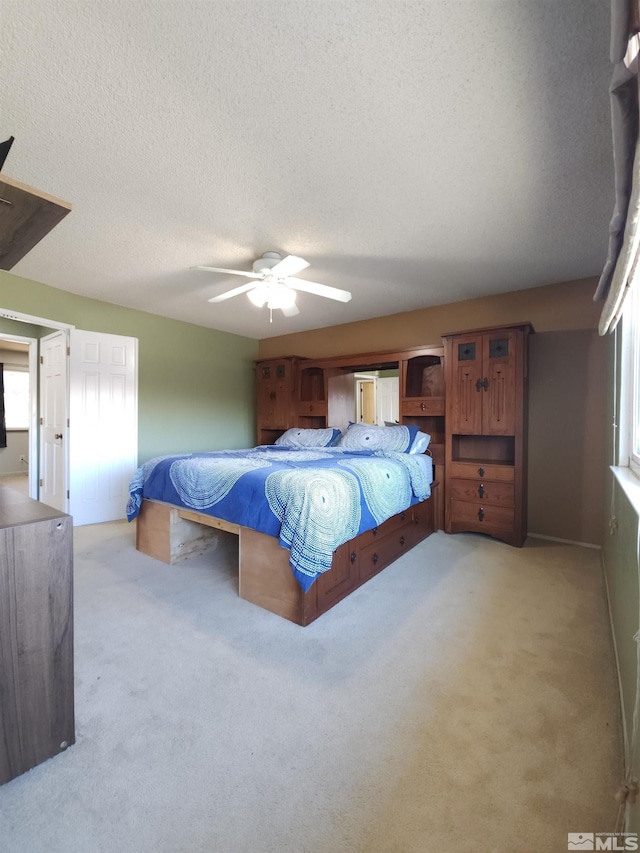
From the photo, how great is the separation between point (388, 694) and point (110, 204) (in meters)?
2.94

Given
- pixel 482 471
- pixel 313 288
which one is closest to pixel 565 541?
pixel 482 471

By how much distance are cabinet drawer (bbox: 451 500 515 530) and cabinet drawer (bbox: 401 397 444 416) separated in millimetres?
957

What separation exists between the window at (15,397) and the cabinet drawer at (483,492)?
26.4 ft

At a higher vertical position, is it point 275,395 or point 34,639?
point 275,395

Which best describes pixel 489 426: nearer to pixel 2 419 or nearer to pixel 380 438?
pixel 380 438

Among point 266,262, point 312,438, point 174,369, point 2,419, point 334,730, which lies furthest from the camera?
point 2,419

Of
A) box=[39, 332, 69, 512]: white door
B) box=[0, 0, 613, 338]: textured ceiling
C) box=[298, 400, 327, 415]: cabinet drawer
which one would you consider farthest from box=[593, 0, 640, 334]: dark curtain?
box=[39, 332, 69, 512]: white door

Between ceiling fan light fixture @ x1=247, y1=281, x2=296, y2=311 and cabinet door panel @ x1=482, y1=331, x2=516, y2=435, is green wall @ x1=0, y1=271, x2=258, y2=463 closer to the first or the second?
ceiling fan light fixture @ x1=247, y1=281, x2=296, y2=311

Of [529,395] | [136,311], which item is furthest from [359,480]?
[136,311]

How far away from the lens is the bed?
6.46 feet

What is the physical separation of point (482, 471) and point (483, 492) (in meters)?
0.20

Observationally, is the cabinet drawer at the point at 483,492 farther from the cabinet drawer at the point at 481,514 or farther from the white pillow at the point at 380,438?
the white pillow at the point at 380,438

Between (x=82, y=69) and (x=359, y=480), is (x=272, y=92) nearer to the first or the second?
(x=82, y=69)

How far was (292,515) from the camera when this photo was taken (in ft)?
6.43
